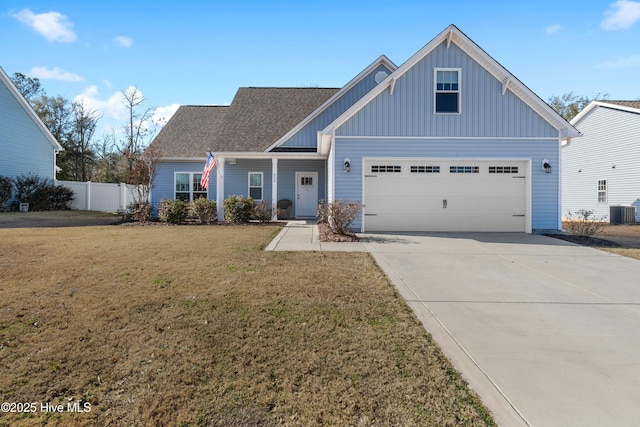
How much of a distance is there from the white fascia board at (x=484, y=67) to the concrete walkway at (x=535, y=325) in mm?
5126

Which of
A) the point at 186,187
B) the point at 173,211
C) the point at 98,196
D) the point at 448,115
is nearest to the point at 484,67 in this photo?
the point at 448,115

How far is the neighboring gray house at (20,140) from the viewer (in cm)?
1939

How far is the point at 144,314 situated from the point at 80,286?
6.00ft

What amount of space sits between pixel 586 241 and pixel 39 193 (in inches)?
1008

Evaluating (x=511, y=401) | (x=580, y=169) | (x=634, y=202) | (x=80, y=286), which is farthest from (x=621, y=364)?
(x=580, y=169)

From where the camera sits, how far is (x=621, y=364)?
10.1 ft

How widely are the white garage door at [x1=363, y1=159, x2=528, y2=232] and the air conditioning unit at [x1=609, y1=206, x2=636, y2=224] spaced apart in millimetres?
9715

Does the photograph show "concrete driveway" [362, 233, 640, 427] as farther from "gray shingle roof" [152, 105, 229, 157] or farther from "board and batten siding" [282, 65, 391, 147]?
"gray shingle roof" [152, 105, 229, 157]

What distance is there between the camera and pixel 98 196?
22.3 m

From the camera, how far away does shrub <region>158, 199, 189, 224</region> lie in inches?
577

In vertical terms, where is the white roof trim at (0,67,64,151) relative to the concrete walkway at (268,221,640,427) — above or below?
above

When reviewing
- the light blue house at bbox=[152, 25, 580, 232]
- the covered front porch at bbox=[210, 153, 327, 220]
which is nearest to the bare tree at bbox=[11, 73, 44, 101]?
the covered front porch at bbox=[210, 153, 327, 220]

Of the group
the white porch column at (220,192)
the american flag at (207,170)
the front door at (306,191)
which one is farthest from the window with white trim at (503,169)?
the white porch column at (220,192)

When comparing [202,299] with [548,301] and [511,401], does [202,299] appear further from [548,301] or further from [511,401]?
[548,301]
